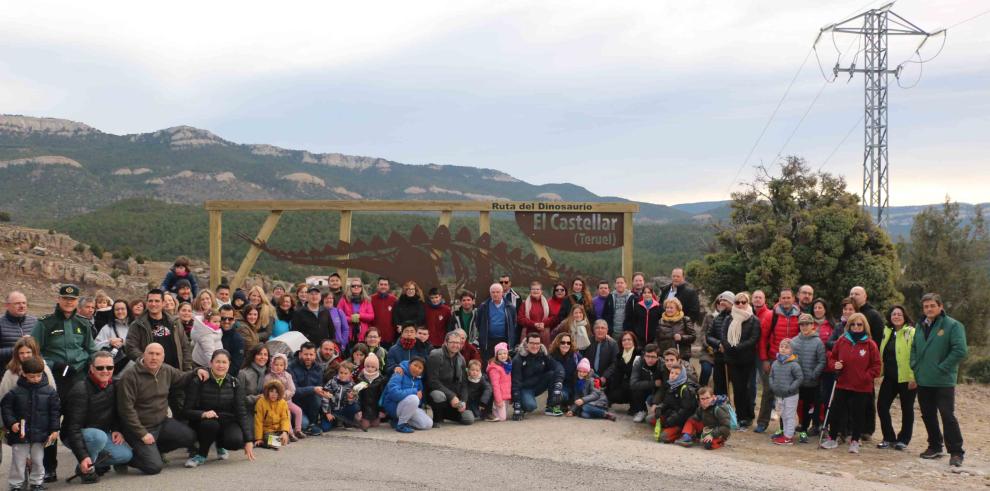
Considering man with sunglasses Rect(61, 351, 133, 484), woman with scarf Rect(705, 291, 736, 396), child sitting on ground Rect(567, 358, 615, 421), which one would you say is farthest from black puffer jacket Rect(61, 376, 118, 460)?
woman with scarf Rect(705, 291, 736, 396)

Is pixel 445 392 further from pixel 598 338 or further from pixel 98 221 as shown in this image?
pixel 98 221

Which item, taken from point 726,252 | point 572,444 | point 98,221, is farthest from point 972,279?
point 98,221

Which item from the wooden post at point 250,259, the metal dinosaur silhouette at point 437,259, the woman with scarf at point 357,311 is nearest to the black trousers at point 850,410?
the metal dinosaur silhouette at point 437,259

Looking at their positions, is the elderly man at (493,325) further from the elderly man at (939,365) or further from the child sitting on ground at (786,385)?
the elderly man at (939,365)

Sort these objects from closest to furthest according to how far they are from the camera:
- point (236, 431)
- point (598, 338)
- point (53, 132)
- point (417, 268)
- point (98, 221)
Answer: point (236, 431)
point (598, 338)
point (417, 268)
point (98, 221)
point (53, 132)

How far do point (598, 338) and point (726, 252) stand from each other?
1168 cm

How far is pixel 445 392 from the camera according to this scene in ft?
31.3

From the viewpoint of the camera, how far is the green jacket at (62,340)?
24.8 feet

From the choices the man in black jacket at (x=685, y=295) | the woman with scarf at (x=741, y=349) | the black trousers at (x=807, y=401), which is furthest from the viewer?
the man in black jacket at (x=685, y=295)

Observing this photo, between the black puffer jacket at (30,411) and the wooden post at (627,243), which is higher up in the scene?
the wooden post at (627,243)

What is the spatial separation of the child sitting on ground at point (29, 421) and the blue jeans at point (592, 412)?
5.94 m

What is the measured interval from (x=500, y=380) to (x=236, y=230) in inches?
1323

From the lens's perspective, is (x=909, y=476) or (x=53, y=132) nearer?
(x=909, y=476)

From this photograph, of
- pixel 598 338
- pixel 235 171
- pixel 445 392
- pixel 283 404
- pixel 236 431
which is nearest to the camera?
pixel 236 431
